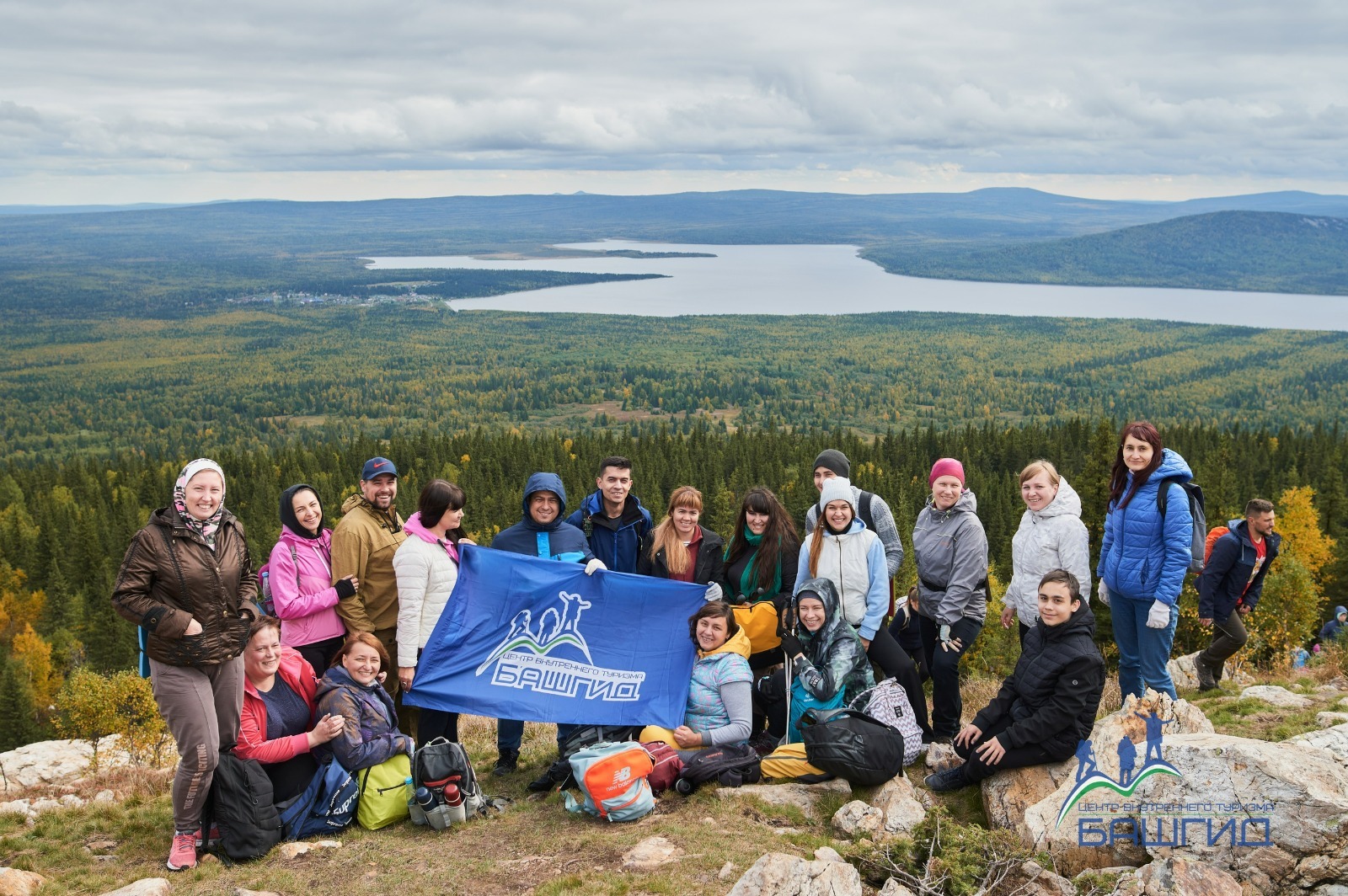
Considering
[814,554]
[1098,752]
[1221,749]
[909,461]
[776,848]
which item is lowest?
[909,461]

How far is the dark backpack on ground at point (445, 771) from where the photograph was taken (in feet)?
32.3

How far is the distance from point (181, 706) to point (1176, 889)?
27.9 feet

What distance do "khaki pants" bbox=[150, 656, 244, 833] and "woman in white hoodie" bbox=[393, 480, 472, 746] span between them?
1.81 m

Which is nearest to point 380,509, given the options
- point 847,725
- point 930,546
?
point 847,725

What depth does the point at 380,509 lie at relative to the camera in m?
11.0

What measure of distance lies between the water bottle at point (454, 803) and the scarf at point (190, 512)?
3.35 metres

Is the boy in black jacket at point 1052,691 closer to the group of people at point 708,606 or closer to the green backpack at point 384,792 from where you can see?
the group of people at point 708,606

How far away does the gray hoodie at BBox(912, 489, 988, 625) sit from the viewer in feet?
36.3

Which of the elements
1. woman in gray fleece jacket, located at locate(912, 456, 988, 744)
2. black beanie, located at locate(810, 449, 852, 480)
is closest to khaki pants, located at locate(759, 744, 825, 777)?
woman in gray fleece jacket, located at locate(912, 456, 988, 744)

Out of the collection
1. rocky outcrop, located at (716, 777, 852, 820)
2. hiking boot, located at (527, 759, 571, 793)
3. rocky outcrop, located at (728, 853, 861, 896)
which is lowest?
hiking boot, located at (527, 759, 571, 793)

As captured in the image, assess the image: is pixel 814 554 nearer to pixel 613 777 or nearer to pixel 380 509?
pixel 613 777

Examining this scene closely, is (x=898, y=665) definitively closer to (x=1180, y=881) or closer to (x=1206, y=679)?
(x=1180, y=881)

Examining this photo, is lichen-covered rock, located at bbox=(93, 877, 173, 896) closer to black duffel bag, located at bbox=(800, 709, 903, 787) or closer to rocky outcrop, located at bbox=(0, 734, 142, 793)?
black duffel bag, located at bbox=(800, 709, 903, 787)

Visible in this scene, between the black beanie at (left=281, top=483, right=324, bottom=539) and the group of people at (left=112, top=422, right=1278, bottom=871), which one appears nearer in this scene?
the group of people at (left=112, top=422, right=1278, bottom=871)
